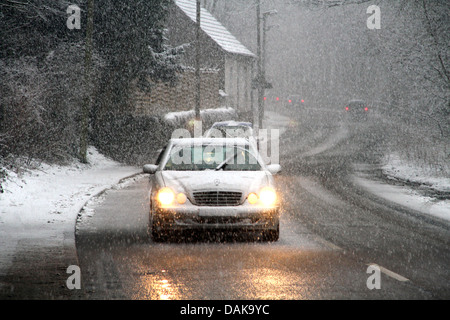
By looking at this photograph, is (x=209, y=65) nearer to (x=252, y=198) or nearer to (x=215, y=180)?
(x=215, y=180)

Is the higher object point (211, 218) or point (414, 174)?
point (211, 218)

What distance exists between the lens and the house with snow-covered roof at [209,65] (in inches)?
1580

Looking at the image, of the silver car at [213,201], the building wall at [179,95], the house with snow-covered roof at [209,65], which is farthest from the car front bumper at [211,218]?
the house with snow-covered roof at [209,65]

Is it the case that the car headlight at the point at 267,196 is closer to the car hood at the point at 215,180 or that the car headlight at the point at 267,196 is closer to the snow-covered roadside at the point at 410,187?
the car hood at the point at 215,180

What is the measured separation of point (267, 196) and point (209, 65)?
145 ft

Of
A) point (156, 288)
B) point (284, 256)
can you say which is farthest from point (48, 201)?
point (156, 288)

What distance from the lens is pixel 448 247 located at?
10.3 meters

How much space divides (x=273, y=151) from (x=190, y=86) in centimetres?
824

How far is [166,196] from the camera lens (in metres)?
10.2

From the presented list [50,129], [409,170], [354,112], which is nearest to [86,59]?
[50,129]

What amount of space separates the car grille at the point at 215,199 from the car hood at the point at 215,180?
7 centimetres

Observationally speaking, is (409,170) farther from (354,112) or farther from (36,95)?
(354,112)

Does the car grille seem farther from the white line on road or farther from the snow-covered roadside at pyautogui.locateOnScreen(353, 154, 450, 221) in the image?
the snow-covered roadside at pyautogui.locateOnScreen(353, 154, 450, 221)

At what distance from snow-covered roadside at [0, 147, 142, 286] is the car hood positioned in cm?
174
